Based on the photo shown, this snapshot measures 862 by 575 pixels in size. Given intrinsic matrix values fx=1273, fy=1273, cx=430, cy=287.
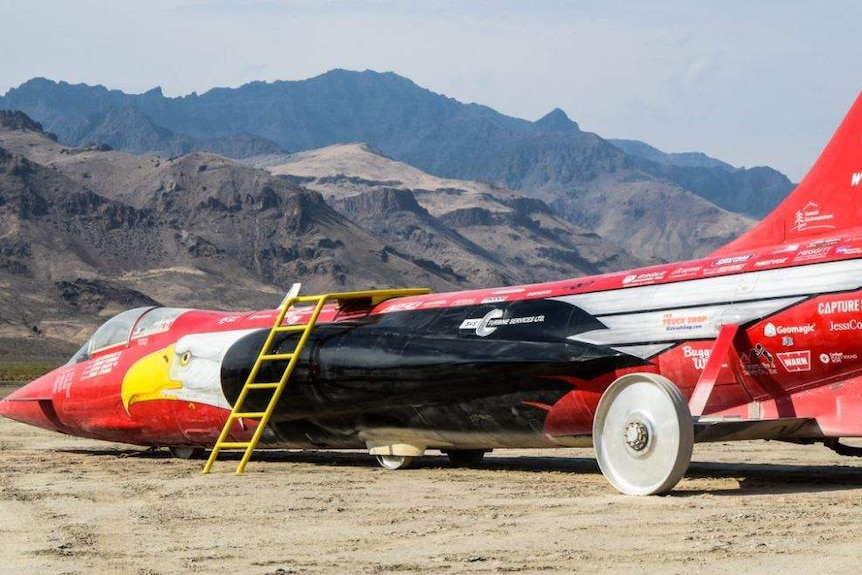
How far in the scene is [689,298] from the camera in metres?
14.3

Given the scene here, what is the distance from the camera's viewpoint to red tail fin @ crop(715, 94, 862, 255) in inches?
576

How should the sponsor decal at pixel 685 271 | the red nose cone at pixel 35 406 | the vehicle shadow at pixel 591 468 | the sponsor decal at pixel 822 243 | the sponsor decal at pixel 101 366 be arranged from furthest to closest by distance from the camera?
the red nose cone at pixel 35 406
the sponsor decal at pixel 101 366
the sponsor decal at pixel 685 271
the vehicle shadow at pixel 591 468
the sponsor decal at pixel 822 243

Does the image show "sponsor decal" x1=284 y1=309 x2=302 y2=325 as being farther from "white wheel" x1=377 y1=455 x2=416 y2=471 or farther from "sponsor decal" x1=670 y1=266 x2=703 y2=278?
"sponsor decal" x1=670 y1=266 x2=703 y2=278

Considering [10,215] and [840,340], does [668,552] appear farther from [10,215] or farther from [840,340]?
[10,215]

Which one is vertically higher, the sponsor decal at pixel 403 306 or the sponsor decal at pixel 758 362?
the sponsor decal at pixel 758 362

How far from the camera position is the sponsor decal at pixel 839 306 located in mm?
12828

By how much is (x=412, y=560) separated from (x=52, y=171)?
145m

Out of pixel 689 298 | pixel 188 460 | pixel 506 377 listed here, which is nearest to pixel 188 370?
pixel 188 460

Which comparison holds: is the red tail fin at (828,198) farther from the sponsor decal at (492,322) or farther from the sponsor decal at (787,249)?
the sponsor decal at (492,322)

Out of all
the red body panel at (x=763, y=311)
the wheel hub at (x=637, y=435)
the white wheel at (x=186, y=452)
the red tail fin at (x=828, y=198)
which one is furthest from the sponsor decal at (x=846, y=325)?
the white wheel at (x=186, y=452)

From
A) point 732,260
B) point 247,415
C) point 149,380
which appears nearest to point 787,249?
point 732,260

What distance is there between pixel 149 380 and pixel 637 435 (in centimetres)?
978

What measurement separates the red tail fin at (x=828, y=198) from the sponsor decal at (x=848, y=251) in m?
1.23

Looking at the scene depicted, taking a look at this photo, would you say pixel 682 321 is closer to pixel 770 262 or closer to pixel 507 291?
pixel 770 262
